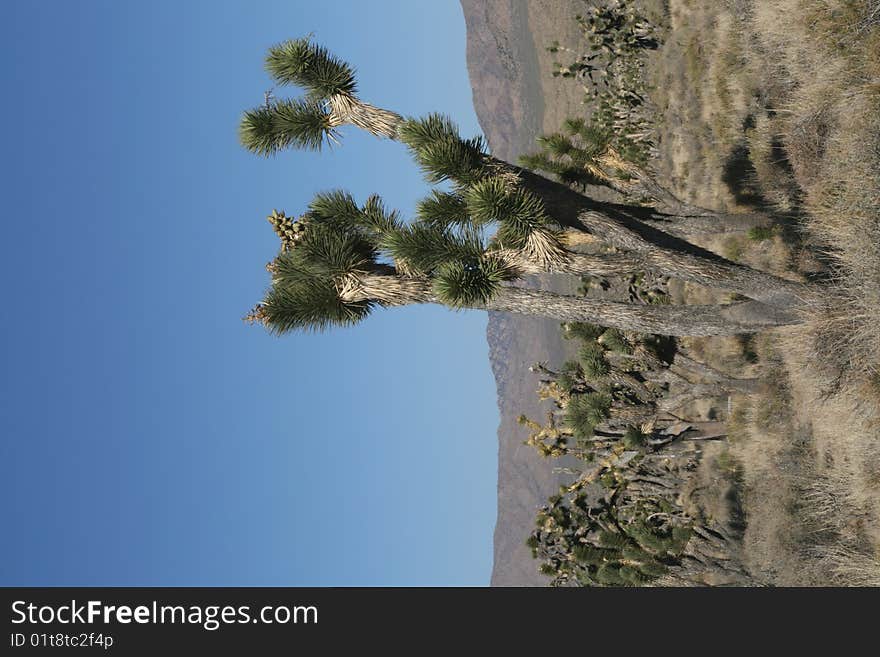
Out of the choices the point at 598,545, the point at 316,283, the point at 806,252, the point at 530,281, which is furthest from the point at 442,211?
the point at 530,281

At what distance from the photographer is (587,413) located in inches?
487

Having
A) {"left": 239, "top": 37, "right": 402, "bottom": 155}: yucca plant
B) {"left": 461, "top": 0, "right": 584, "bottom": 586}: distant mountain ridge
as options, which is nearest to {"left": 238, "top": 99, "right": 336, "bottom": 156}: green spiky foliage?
{"left": 239, "top": 37, "right": 402, "bottom": 155}: yucca plant

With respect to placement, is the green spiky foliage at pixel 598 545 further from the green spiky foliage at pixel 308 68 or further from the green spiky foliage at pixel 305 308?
the green spiky foliage at pixel 308 68

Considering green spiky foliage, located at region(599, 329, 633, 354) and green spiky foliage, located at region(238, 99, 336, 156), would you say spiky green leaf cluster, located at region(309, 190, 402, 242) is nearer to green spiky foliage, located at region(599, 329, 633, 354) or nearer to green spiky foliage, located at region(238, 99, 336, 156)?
green spiky foliage, located at region(238, 99, 336, 156)

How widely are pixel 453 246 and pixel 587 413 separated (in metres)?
6.35

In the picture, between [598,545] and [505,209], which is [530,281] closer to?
[598,545]

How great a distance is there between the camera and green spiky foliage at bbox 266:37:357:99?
7.53 metres

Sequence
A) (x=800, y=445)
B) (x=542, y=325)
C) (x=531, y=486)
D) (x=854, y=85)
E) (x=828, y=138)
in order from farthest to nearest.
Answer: (x=531, y=486), (x=542, y=325), (x=800, y=445), (x=828, y=138), (x=854, y=85)

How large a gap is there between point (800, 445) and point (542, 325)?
43985mm

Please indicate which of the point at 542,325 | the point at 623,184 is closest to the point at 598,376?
the point at 623,184

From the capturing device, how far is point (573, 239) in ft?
24.9

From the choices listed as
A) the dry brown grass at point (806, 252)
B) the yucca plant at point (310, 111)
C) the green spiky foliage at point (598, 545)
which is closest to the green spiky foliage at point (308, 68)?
the yucca plant at point (310, 111)

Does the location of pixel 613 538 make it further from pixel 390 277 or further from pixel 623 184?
pixel 390 277

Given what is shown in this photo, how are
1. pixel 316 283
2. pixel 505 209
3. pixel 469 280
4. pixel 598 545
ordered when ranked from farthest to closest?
pixel 598 545 < pixel 316 283 < pixel 469 280 < pixel 505 209
